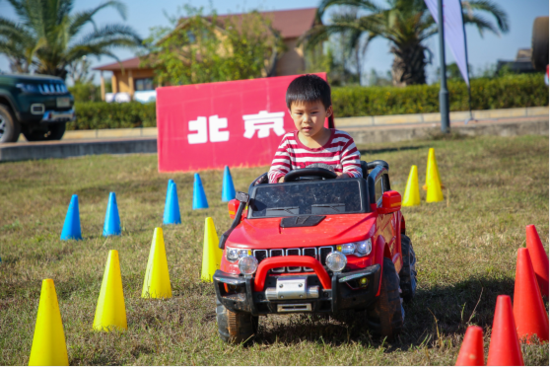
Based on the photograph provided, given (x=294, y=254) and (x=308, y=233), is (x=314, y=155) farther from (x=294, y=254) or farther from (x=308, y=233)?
(x=294, y=254)

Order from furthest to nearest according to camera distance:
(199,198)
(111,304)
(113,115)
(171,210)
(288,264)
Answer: (113,115) → (199,198) → (171,210) → (111,304) → (288,264)

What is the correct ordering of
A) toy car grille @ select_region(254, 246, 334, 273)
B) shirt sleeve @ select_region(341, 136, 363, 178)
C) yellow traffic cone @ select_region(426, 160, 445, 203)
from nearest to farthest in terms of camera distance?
toy car grille @ select_region(254, 246, 334, 273) → shirt sleeve @ select_region(341, 136, 363, 178) → yellow traffic cone @ select_region(426, 160, 445, 203)

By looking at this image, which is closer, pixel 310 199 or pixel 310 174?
pixel 310 199

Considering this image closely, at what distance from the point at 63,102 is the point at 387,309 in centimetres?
1346

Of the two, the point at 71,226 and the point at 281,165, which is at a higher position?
the point at 281,165

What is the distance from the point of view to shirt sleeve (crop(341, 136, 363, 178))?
11.8ft

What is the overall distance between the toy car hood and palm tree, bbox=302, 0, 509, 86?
21.6 metres

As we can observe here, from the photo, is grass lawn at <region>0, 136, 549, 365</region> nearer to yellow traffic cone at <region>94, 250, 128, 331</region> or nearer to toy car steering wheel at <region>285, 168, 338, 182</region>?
yellow traffic cone at <region>94, 250, 128, 331</region>

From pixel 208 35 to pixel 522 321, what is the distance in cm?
3044

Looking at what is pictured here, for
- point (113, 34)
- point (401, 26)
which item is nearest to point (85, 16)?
point (113, 34)

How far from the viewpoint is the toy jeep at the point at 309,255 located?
2875 millimetres

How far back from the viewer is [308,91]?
3592mm

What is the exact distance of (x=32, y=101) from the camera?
1369cm

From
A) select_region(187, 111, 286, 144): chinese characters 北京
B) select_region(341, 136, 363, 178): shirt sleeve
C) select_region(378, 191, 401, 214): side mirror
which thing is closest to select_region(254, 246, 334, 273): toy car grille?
select_region(378, 191, 401, 214): side mirror
